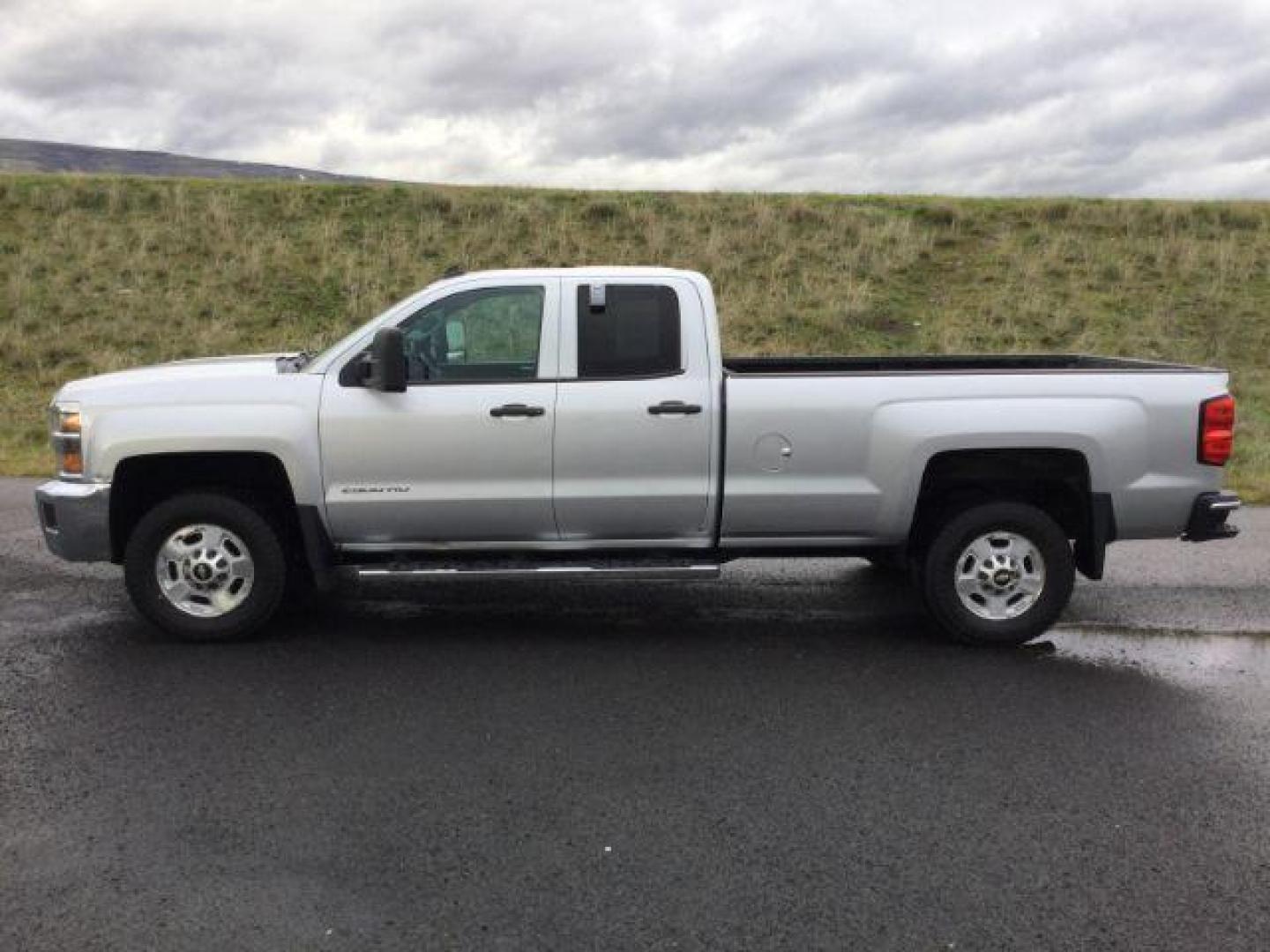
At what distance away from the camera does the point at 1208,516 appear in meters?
5.96

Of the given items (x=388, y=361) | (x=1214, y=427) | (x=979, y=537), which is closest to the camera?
(x=388, y=361)

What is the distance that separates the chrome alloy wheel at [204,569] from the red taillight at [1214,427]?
4952 millimetres

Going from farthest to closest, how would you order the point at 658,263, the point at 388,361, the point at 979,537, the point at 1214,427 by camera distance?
the point at 658,263
the point at 979,537
the point at 1214,427
the point at 388,361

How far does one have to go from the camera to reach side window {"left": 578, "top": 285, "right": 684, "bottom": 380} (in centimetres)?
608

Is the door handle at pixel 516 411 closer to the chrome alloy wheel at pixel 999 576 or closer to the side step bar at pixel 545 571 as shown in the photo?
the side step bar at pixel 545 571

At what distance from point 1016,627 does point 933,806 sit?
223 centimetres

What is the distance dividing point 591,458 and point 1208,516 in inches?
126

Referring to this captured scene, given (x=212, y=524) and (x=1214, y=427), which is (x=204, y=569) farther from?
(x=1214, y=427)

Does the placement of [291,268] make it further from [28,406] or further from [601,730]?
[601,730]

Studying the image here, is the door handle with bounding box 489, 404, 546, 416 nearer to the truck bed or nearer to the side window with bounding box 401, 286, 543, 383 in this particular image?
the side window with bounding box 401, 286, 543, 383

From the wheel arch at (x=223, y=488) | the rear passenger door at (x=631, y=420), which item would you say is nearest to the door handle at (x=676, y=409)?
the rear passenger door at (x=631, y=420)

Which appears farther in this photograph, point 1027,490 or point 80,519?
point 1027,490

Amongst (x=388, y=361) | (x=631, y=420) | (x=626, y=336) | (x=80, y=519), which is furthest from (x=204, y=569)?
(x=626, y=336)

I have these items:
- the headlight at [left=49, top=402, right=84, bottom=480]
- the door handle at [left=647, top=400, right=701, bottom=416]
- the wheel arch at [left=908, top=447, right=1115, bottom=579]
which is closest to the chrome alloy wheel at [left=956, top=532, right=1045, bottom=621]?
the wheel arch at [left=908, top=447, right=1115, bottom=579]
